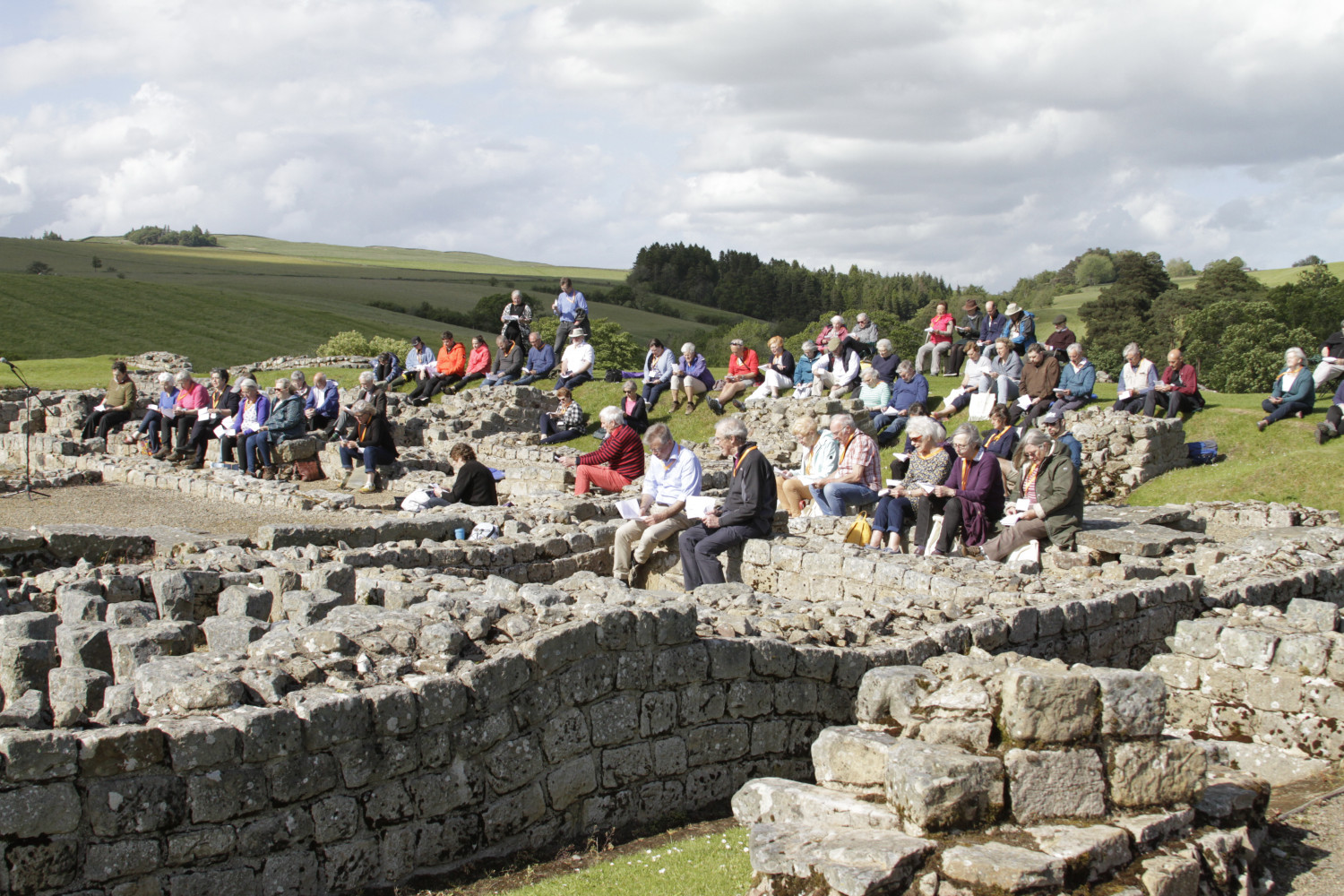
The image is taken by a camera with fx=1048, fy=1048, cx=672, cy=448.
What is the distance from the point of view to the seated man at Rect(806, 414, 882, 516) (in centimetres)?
1322

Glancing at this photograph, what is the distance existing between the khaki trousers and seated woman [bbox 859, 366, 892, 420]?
35.2 ft

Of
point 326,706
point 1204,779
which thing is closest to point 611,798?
point 326,706

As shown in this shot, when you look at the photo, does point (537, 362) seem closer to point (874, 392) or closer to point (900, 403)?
point (874, 392)

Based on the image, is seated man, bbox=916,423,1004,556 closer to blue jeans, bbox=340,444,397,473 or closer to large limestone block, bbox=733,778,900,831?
large limestone block, bbox=733,778,900,831

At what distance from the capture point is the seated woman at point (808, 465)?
13.8 metres

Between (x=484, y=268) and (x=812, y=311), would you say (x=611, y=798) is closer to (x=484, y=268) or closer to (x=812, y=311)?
(x=812, y=311)

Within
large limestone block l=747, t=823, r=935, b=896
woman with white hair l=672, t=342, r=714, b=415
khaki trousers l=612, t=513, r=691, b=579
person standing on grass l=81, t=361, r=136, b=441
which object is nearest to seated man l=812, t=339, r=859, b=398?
woman with white hair l=672, t=342, r=714, b=415

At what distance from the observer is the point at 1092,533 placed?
12.3 m

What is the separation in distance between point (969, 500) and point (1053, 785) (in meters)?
6.89

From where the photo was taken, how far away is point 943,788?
5324 mm

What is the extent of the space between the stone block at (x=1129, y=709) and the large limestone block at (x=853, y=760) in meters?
1.17

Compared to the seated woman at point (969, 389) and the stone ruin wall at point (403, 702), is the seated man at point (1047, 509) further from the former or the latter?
the seated woman at point (969, 389)

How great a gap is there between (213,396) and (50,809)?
24.1 m

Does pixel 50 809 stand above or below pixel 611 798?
above
